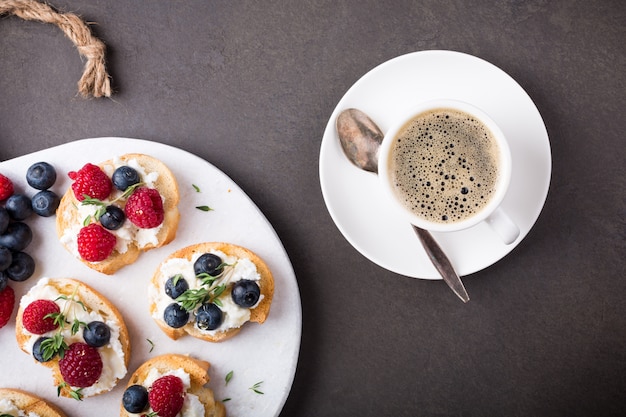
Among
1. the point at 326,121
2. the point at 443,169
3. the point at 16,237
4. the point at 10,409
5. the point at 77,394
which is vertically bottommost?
the point at 10,409

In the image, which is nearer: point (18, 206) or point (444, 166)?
point (444, 166)

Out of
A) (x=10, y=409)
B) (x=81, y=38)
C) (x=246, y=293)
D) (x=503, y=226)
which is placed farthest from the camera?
(x=81, y=38)

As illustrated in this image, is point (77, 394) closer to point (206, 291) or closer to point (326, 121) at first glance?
point (206, 291)

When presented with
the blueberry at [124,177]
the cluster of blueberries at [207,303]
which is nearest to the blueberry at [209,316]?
the cluster of blueberries at [207,303]

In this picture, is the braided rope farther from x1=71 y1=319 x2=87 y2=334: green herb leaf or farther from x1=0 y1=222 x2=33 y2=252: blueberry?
x1=71 y1=319 x2=87 y2=334: green herb leaf

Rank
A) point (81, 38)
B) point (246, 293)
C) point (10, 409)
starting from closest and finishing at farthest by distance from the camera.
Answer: point (246, 293) < point (10, 409) < point (81, 38)

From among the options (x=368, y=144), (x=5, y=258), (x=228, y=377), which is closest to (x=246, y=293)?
(x=228, y=377)
